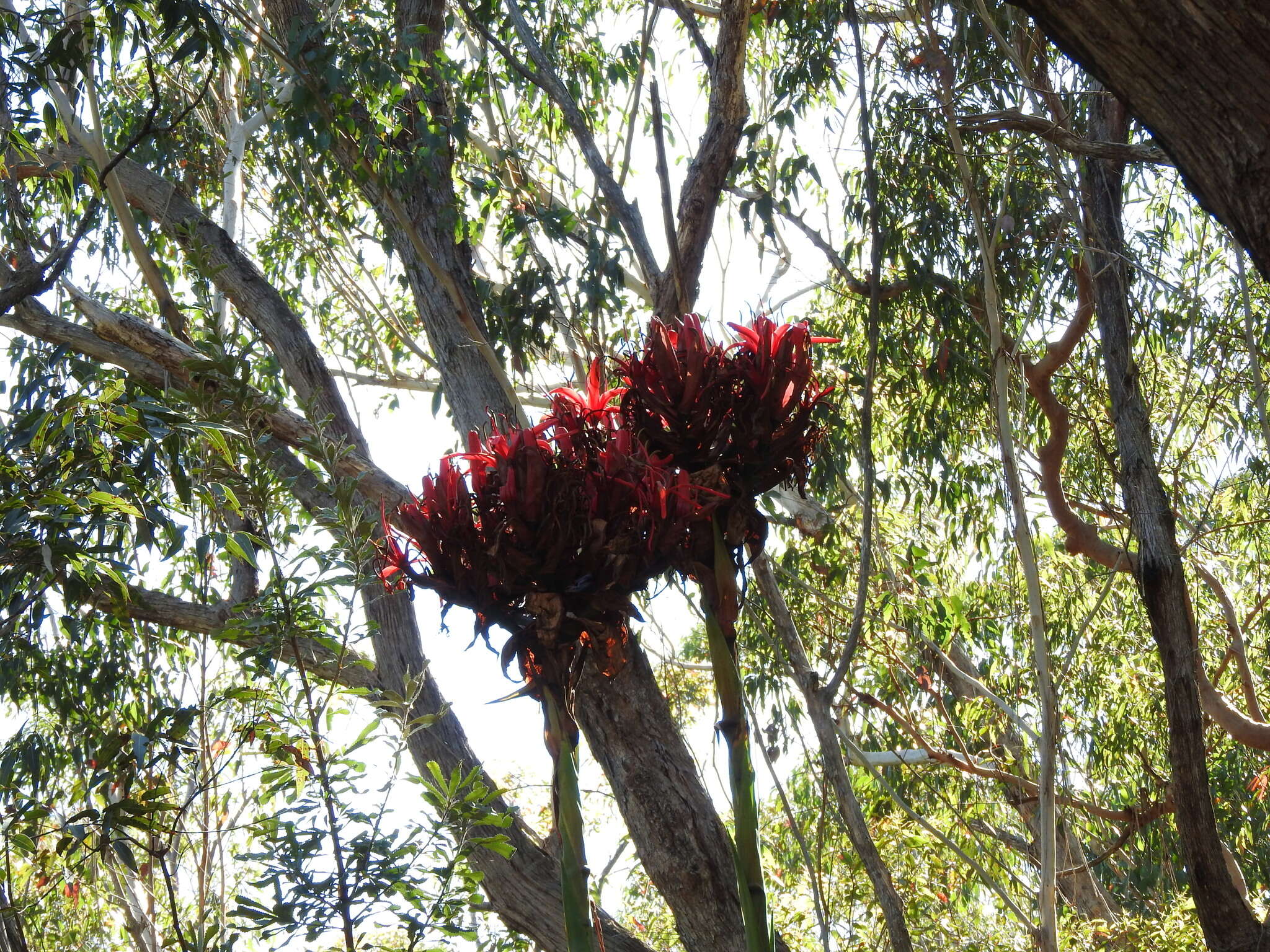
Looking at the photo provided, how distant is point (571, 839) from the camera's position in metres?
1.00

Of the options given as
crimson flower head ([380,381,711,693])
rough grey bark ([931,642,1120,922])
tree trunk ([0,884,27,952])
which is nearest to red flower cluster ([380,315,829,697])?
crimson flower head ([380,381,711,693])

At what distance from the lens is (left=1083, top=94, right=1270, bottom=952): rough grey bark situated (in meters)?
1.94

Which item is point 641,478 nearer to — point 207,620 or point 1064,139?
point 1064,139

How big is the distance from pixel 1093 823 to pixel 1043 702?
325cm

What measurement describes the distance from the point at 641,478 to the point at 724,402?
14cm

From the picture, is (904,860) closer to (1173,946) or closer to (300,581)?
(1173,946)

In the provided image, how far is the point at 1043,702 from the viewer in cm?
215

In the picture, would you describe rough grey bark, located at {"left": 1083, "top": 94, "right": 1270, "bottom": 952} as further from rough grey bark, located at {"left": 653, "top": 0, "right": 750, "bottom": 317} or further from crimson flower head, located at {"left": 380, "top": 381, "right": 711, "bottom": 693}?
crimson flower head, located at {"left": 380, "top": 381, "right": 711, "bottom": 693}

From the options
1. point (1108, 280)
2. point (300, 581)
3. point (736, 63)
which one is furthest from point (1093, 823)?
point (300, 581)

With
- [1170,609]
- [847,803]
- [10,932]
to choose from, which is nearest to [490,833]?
[847,803]

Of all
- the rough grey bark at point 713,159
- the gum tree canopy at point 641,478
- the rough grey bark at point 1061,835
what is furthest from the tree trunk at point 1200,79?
the rough grey bark at point 1061,835

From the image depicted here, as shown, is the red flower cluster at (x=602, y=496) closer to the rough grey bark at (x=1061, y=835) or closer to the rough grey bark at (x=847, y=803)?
the rough grey bark at (x=847, y=803)

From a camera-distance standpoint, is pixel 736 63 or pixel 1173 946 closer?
pixel 736 63

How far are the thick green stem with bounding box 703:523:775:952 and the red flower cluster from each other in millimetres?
46
